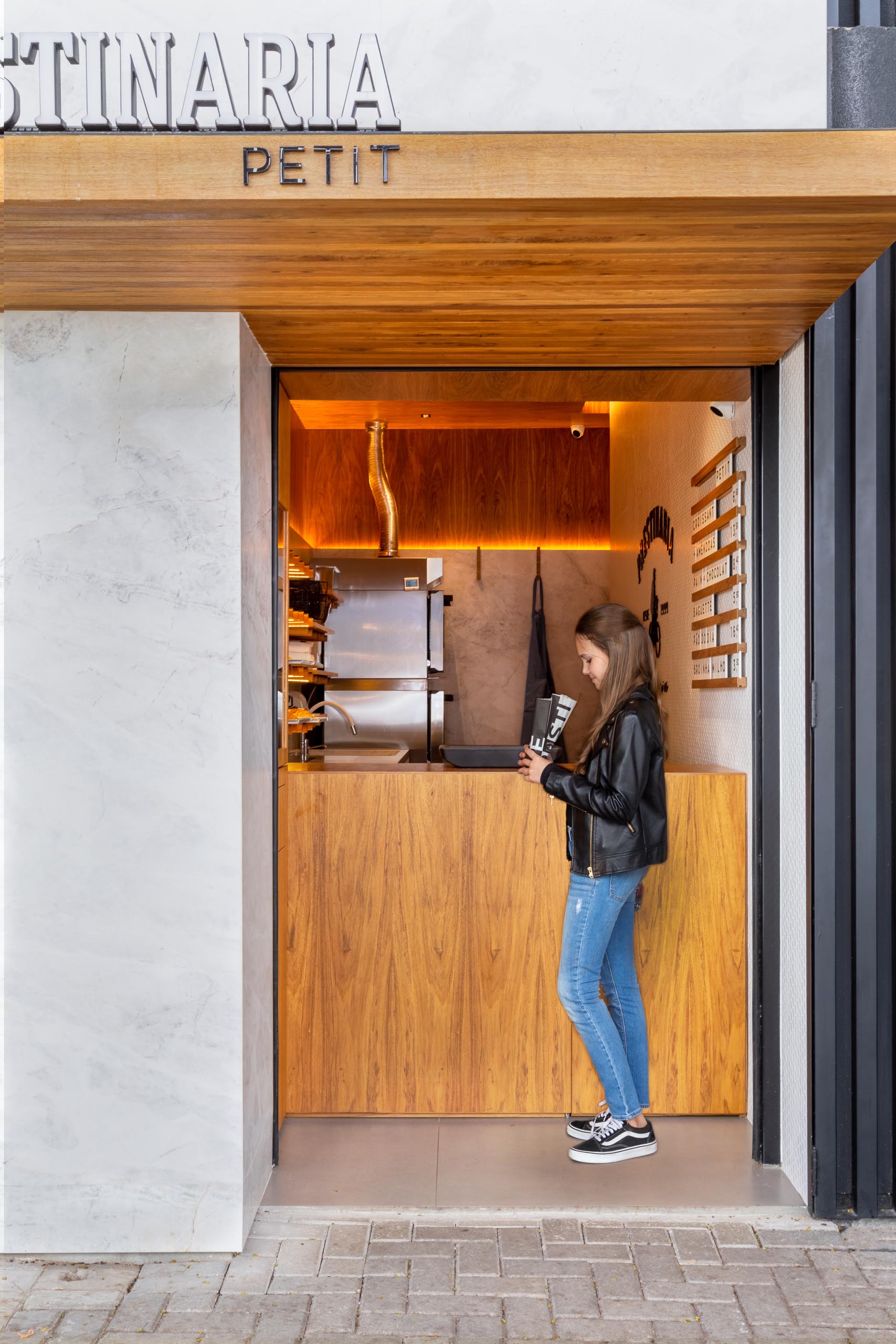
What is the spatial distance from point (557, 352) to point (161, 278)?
1.22 m

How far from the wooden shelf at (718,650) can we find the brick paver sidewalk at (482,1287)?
5.56 ft

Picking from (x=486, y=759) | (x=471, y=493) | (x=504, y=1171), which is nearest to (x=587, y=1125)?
(x=504, y=1171)

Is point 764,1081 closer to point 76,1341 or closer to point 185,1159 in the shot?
point 185,1159

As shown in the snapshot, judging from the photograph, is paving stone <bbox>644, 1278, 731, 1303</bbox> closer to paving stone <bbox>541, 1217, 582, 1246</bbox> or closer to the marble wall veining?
paving stone <bbox>541, 1217, 582, 1246</bbox>

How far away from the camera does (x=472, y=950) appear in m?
3.62

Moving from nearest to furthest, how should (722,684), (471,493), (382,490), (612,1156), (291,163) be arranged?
(291,163)
(612,1156)
(722,684)
(382,490)
(471,493)

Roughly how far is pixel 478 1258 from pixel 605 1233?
1.21 ft

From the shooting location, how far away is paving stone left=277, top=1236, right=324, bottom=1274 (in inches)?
107

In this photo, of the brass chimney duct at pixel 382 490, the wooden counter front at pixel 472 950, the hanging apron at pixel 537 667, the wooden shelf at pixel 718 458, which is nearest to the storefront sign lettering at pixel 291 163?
the wooden shelf at pixel 718 458

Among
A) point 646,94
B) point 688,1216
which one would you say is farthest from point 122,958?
point 646,94

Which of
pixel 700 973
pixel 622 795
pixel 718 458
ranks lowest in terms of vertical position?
pixel 700 973

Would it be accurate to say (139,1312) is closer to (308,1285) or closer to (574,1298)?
(308,1285)

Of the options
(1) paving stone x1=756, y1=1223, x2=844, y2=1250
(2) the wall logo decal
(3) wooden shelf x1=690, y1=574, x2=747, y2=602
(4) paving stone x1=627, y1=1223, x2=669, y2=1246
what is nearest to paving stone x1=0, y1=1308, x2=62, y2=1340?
(4) paving stone x1=627, y1=1223, x2=669, y2=1246

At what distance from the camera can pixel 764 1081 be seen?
328 cm
